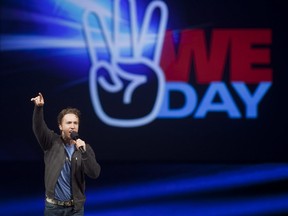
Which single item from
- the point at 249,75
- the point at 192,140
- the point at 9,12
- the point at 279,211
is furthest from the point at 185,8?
the point at 279,211

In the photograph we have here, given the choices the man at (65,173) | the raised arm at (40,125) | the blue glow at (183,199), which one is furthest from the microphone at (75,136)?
the blue glow at (183,199)

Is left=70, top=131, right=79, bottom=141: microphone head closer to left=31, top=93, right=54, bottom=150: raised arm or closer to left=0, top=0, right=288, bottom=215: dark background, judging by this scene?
left=31, top=93, right=54, bottom=150: raised arm

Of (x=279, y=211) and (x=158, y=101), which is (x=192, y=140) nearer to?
(x=158, y=101)

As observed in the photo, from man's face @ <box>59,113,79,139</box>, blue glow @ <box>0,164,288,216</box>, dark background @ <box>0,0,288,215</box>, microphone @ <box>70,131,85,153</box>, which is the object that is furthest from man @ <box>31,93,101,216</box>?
dark background @ <box>0,0,288,215</box>

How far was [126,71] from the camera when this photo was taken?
5.35m

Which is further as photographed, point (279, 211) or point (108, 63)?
point (108, 63)

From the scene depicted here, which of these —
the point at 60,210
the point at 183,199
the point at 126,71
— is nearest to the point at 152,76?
the point at 126,71

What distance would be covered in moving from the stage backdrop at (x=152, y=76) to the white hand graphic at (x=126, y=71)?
0.03ft

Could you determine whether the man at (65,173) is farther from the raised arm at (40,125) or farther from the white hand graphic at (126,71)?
the white hand graphic at (126,71)

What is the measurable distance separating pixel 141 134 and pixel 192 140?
21.5 inches

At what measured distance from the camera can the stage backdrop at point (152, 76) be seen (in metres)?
5.34

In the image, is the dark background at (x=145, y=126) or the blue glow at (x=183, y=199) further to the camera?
the dark background at (x=145, y=126)

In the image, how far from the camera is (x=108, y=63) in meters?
5.36

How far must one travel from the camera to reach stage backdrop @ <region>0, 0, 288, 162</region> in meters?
5.34
